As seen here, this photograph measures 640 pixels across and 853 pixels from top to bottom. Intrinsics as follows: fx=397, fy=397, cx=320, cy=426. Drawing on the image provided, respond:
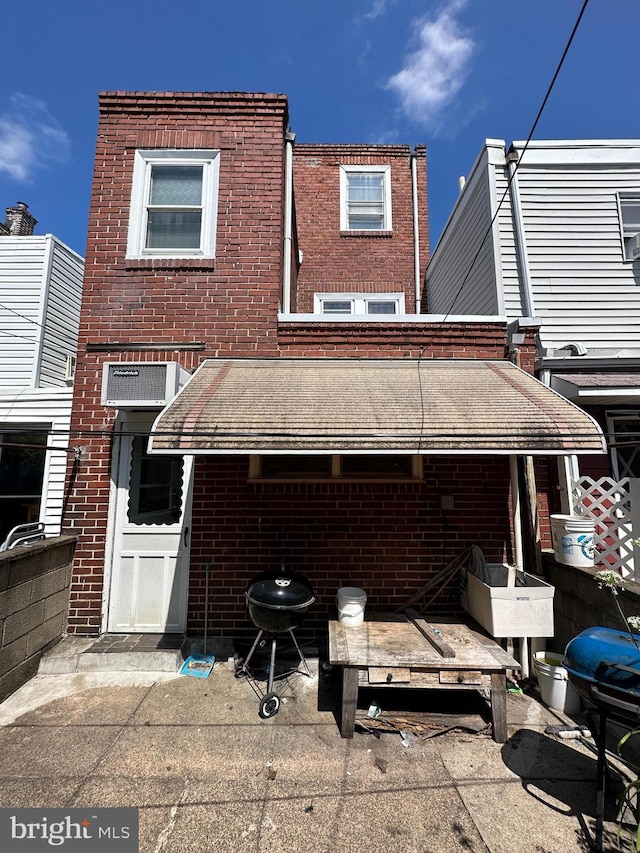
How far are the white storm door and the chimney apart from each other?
12.3 m

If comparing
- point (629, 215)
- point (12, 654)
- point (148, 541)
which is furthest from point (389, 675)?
point (629, 215)

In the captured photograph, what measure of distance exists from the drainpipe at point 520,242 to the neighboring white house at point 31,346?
8433mm

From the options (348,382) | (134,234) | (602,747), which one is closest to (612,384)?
(348,382)

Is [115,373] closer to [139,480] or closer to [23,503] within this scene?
[139,480]

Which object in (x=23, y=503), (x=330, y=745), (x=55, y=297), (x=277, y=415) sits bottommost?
(x=330, y=745)

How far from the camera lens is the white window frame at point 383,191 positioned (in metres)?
11.3

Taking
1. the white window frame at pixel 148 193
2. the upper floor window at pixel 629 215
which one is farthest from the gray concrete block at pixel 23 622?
the upper floor window at pixel 629 215

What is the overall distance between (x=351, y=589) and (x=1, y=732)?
3515 mm

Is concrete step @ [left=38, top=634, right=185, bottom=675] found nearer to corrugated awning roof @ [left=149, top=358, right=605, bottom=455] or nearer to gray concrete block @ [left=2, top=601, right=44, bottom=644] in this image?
gray concrete block @ [left=2, top=601, right=44, bottom=644]

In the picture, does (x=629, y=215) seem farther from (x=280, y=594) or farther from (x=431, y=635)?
(x=280, y=594)

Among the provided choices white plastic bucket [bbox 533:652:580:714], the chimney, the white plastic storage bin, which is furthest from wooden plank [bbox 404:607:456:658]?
the chimney

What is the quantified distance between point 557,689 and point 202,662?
3868 mm

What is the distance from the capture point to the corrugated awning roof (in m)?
3.70

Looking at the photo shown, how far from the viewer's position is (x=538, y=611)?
13.5ft
